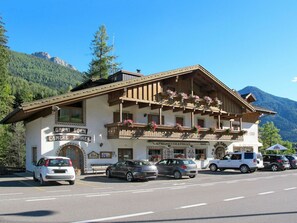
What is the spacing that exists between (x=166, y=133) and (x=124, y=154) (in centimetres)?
388

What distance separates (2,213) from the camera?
32.3ft

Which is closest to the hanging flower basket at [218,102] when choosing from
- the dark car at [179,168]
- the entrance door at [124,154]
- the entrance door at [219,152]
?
the entrance door at [219,152]

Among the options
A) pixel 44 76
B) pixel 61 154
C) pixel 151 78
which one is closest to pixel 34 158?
pixel 61 154

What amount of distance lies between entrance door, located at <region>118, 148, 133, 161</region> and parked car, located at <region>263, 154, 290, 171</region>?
13.3 metres

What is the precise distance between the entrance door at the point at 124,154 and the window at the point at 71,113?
4277 mm

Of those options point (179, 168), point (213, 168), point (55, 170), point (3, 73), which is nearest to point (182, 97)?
point (213, 168)

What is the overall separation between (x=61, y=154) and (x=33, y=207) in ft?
49.9

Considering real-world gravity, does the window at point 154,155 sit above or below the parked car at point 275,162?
above

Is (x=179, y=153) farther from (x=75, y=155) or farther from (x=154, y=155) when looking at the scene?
(x=75, y=155)

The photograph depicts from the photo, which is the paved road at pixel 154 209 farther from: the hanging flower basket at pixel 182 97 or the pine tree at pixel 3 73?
the pine tree at pixel 3 73

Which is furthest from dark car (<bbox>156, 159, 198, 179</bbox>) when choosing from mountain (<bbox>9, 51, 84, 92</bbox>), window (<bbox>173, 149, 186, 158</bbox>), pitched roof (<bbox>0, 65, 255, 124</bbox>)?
mountain (<bbox>9, 51, 84, 92</bbox>)

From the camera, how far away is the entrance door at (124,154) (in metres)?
29.0

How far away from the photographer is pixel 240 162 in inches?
1192

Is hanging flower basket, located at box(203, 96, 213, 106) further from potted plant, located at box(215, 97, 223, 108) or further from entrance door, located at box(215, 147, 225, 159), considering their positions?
entrance door, located at box(215, 147, 225, 159)
